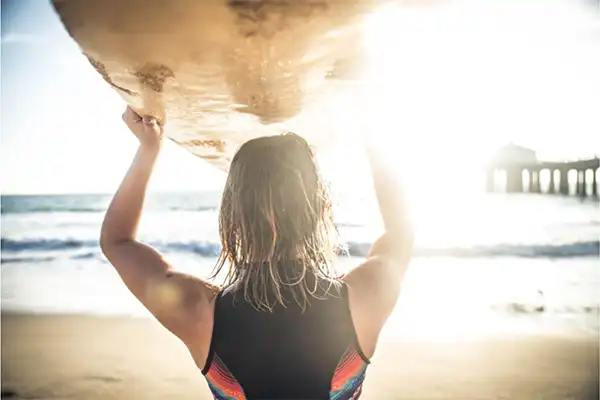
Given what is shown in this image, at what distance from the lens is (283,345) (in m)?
0.97

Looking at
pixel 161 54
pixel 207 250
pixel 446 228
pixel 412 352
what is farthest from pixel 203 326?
pixel 446 228

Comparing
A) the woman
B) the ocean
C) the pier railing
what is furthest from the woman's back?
the pier railing

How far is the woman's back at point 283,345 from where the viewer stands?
3.17 feet

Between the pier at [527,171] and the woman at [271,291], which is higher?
the woman at [271,291]

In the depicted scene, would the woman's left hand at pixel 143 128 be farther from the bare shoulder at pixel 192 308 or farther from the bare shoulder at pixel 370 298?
the bare shoulder at pixel 370 298

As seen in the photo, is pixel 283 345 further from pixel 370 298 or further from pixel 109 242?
pixel 109 242

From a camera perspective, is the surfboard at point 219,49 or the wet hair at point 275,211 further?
the wet hair at point 275,211

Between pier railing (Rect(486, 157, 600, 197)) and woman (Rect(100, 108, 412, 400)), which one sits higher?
woman (Rect(100, 108, 412, 400))

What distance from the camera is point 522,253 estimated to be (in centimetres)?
1155

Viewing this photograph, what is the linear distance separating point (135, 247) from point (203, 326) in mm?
197

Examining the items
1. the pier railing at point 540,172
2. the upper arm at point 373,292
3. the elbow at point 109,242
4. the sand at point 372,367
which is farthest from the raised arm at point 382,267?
the pier railing at point 540,172

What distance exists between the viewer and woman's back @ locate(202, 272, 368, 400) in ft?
3.17

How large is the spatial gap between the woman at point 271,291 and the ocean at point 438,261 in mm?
2420

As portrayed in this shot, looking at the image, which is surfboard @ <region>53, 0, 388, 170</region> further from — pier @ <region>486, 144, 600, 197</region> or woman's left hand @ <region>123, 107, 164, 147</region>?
pier @ <region>486, 144, 600, 197</region>
